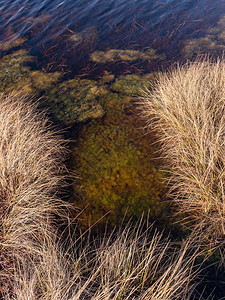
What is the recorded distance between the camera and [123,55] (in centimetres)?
368

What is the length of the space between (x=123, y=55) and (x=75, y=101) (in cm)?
147

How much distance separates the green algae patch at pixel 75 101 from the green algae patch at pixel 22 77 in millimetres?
223

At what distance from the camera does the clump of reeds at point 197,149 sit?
60.8 inches

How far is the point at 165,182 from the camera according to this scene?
1.93 m

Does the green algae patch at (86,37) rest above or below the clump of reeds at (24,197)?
above

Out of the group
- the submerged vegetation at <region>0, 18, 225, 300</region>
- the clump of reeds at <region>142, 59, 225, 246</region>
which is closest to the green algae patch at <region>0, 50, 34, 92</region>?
the submerged vegetation at <region>0, 18, 225, 300</region>

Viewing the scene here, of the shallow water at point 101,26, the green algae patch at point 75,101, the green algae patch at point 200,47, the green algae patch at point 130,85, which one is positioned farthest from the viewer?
the shallow water at point 101,26

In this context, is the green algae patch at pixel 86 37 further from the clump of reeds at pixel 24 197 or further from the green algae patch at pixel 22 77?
the clump of reeds at pixel 24 197

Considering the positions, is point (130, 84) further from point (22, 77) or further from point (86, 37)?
point (86, 37)

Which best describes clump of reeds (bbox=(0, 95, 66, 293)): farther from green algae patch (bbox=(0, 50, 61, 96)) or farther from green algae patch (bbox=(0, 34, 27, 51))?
green algae patch (bbox=(0, 34, 27, 51))

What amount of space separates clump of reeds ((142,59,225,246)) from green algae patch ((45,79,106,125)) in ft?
2.30

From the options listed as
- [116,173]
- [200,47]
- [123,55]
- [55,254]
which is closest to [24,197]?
[55,254]

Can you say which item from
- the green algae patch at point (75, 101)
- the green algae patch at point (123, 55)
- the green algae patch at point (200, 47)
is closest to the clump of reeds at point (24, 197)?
the green algae patch at point (75, 101)

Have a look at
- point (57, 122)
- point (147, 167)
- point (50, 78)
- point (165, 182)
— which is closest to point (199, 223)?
point (165, 182)
